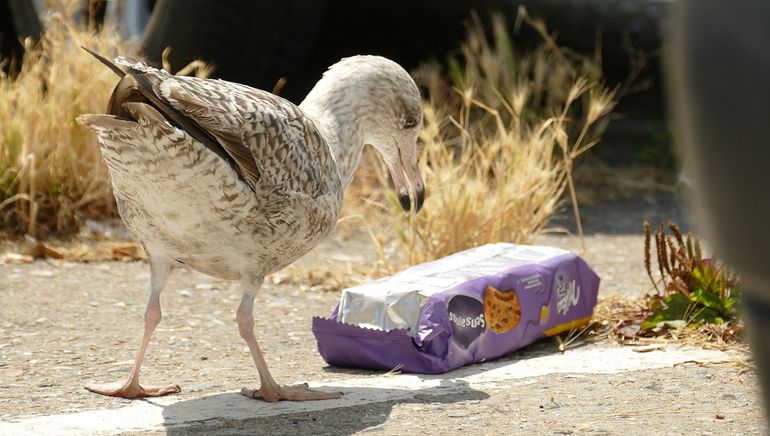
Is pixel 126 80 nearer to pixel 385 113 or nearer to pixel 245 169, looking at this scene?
pixel 245 169

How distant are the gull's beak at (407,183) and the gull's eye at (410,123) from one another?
134 mm

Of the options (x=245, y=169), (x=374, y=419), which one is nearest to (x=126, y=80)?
(x=245, y=169)

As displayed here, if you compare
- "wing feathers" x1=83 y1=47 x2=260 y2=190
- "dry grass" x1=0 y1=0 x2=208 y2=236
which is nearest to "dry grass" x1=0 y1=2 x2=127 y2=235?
"dry grass" x1=0 y1=0 x2=208 y2=236

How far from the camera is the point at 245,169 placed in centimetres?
390

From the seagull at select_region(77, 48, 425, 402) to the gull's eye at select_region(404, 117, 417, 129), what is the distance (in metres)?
0.28

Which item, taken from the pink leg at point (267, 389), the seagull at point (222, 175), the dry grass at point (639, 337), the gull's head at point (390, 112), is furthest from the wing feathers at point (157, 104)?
the dry grass at point (639, 337)

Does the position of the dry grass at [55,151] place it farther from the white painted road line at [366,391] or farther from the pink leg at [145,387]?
the white painted road line at [366,391]

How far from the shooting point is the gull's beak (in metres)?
5.00

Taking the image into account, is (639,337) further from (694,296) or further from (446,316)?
(446,316)

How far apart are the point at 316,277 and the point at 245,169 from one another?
2.00 meters

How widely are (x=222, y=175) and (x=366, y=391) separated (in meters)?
0.95

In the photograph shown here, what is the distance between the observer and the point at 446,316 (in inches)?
171

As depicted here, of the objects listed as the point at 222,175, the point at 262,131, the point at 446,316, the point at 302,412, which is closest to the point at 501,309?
the point at 446,316

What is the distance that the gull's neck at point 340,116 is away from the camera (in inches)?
182
